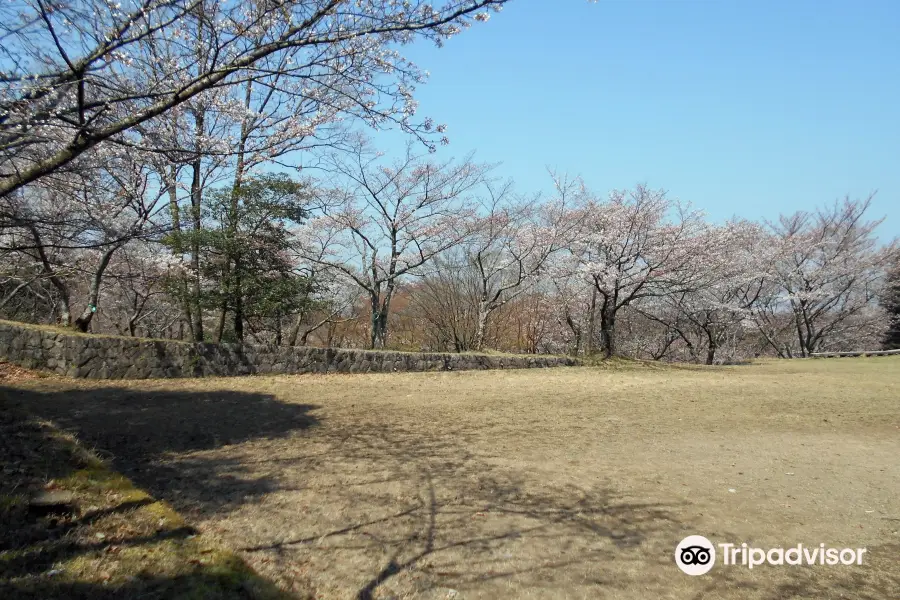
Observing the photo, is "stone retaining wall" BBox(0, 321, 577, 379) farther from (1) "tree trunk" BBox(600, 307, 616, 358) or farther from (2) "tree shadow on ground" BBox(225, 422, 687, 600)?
(1) "tree trunk" BBox(600, 307, 616, 358)

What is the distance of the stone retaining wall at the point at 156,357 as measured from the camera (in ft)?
28.2

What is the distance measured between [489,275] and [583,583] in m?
13.7

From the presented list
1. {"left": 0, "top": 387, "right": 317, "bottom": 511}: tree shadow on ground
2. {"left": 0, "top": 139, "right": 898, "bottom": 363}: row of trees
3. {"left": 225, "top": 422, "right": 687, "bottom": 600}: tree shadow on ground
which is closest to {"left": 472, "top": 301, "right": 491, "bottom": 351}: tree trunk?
{"left": 0, "top": 139, "right": 898, "bottom": 363}: row of trees

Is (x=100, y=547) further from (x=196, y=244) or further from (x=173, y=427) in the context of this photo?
(x=196, y=244)

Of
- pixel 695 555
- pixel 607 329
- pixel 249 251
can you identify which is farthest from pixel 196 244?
pixel 607 329

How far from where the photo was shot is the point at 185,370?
31.1ft

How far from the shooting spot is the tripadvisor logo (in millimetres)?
2787

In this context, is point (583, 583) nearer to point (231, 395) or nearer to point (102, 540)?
point (102, 540)

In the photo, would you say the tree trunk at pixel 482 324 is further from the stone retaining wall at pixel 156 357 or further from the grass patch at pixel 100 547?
the grass patch at pixel 100 547

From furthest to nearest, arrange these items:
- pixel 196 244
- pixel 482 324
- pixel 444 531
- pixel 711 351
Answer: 1. pixel 711 351
2. pixel 482 324
3. pixel 196 244
4. pixel 444 531

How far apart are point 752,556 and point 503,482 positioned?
5.88 feet

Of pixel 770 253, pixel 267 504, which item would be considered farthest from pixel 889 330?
pixel 267 504

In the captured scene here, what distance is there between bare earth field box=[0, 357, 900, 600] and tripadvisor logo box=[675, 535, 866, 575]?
0.22 feet

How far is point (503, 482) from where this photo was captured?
4133 mm
